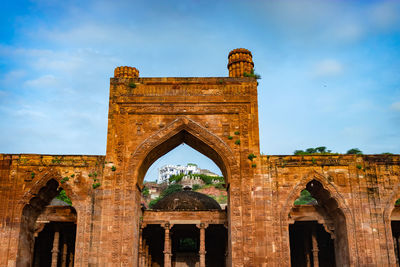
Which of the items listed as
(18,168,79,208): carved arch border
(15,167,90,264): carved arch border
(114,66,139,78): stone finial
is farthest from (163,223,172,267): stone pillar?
(114,66,139,78): stone finial

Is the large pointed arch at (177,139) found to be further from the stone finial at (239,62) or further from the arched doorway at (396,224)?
the arched doorway at (396,224)

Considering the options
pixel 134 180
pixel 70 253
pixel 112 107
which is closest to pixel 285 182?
pixel 134 180

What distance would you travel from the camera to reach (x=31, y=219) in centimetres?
1734

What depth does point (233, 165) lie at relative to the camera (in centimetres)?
1645

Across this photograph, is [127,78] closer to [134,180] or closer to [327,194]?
[134,180]

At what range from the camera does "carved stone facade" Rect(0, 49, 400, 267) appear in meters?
15.5

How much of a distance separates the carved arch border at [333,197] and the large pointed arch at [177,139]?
249cm

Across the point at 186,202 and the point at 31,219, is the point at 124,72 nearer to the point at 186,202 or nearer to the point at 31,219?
the point at 31,219

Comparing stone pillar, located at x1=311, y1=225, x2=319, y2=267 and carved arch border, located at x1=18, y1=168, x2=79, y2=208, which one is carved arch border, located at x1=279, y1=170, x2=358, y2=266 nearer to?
stone pillar, located at x1=311, y1=225, x2=319, y2=267

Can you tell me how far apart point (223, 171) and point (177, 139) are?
2384mm

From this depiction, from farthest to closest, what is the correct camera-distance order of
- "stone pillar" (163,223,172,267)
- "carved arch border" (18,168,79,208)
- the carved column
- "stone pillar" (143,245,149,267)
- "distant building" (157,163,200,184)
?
1. "distant building" (157,163,200,184)
2. "stone pillar" (143,245,149,267)
3. the carved column
4. "stone pillar" (163,223,172,267)
5. "carved arch border" (18,168,79,208)

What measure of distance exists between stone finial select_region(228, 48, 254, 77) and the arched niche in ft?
29.3

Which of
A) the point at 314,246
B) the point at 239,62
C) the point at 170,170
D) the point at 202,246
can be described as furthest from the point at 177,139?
the point at 170,170

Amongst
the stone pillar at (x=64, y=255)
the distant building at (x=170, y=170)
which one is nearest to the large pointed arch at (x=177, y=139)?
the stone pillar at (x=64, y=255)
